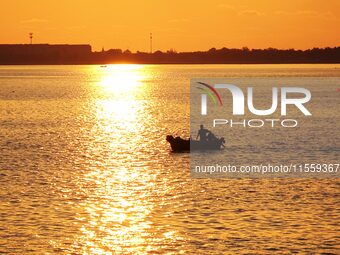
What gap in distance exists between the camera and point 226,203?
41656mm

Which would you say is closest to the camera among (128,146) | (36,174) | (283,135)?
(36,174)

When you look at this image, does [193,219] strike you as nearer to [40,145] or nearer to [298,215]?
[298,215]

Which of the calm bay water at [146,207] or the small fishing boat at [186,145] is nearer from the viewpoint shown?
the calm bay water at [146,207]

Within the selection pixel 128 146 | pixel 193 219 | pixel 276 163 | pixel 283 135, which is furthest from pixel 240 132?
pixel 193 219

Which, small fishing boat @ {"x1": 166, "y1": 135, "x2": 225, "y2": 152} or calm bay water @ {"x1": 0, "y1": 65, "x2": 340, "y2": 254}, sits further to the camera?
small fishing boat @ {"x1": 166, "y1": 135, "x2": 225, "y2": 152}

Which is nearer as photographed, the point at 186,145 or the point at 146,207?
Result: the point at 146,207

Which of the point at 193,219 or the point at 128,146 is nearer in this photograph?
the point at 193,219

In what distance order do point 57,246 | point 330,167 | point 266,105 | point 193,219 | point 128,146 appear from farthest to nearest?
point 266,105, point 128,146, point 330,167, point 193,219, point 57,246

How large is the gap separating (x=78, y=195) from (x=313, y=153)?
27778 mm

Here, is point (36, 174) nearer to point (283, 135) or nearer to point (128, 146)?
point (128, 146)

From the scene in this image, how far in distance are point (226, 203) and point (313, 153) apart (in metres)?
26.3

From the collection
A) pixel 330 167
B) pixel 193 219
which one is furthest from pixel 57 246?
pixel 330 167

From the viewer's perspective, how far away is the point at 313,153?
218 feet

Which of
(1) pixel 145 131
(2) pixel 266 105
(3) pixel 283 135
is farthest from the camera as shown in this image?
(2) pixel 266 105
